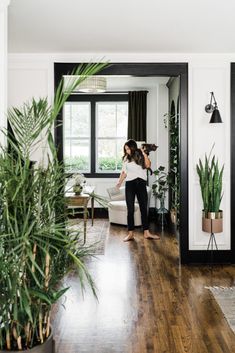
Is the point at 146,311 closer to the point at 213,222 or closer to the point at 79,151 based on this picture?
the point at 213,222

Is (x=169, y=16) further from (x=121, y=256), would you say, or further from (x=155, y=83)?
(x=155, y=83)

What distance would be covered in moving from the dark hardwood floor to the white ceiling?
2503 millimetres

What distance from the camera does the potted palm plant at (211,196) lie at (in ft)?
16.2

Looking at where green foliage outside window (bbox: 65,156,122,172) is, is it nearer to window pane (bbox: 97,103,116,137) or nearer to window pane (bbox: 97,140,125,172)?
window pane (bbox: 97,140,125,172)

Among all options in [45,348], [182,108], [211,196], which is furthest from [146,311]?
[182,108]

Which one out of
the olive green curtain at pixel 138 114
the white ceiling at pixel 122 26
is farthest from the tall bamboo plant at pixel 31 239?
the olive green curtain at pixel 138 114

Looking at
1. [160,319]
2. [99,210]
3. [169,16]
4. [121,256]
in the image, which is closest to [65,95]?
[169,16]

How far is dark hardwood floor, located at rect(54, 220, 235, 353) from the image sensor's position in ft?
10.1

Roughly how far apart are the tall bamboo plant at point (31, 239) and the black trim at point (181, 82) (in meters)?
2.90


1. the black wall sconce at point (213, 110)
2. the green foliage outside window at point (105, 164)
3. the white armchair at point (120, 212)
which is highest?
the black wall sconce at point (213, 110)

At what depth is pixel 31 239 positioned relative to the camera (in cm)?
219

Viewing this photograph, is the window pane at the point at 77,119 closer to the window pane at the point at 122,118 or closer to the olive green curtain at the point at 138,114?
the window pane at the point at 122,118

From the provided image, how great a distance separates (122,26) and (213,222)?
2.35 metres

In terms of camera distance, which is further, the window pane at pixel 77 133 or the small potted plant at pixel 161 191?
the window pane at pixel 77 133
